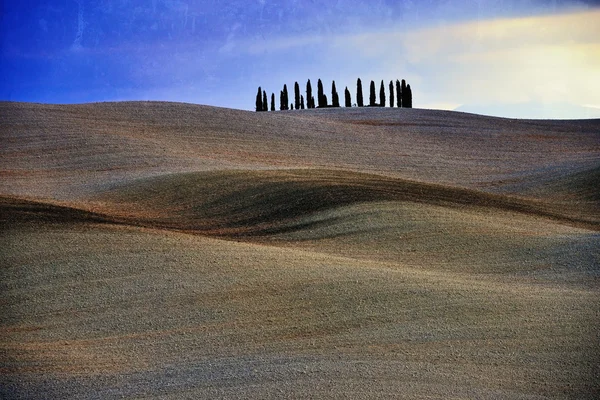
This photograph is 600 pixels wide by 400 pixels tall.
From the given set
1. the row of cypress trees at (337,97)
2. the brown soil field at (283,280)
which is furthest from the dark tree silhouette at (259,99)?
the brown soil field at (283,280)

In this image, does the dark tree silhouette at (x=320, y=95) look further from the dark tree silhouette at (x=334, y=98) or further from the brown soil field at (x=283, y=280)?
the brown soil field at (x=283, y=280)

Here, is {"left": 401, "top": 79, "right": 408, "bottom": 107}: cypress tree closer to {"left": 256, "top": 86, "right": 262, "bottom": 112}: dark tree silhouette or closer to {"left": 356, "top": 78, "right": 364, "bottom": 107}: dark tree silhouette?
{"left": 356, "top": 78, "right": 364, "bottom": 107}: dark tree silhouette

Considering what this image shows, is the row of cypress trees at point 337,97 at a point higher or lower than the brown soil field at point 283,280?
higher

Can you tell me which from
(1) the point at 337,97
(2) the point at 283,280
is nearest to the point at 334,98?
(1) the point at 337,97

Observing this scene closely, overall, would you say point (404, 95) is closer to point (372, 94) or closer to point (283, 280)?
point (372, 94)

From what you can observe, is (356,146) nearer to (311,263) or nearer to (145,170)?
(145,170)

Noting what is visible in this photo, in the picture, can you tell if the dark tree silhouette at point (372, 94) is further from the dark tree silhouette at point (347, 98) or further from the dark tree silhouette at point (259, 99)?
the dark tree silhouette at point (259, 99)

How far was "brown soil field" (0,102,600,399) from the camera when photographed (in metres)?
7.19

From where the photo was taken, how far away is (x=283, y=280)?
9.80m

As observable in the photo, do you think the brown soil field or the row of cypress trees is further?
the row of cypress trees

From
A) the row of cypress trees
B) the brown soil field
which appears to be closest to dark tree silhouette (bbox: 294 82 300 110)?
the row of cypress trees

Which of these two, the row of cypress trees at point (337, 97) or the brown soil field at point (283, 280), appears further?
the row of cypress trees at point (337, 97)

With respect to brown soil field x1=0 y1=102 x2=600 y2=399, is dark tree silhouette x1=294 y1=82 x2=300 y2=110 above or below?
above

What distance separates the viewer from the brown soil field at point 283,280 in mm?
7191
